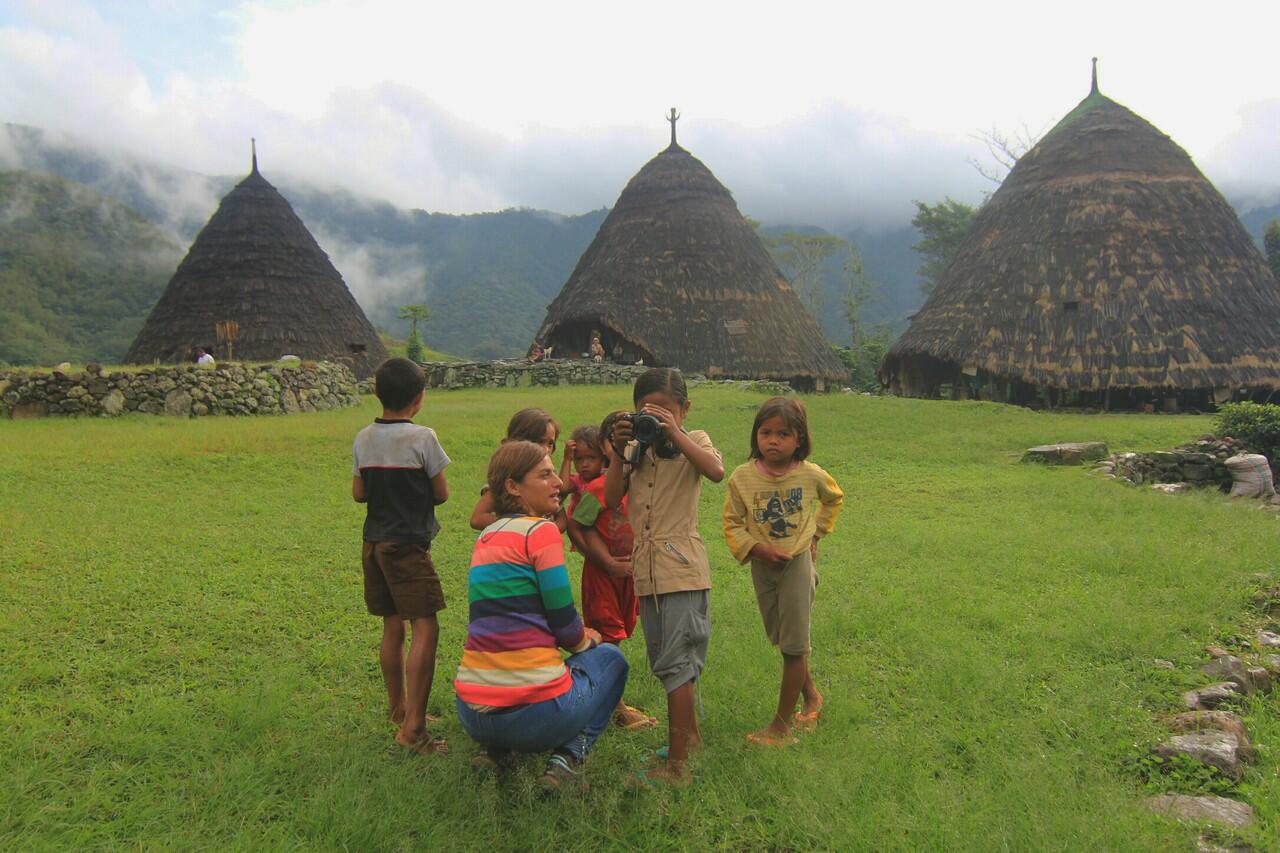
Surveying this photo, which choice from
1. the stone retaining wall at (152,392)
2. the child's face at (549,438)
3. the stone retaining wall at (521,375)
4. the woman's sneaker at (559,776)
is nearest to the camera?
the woman's sneaker at (559,776)

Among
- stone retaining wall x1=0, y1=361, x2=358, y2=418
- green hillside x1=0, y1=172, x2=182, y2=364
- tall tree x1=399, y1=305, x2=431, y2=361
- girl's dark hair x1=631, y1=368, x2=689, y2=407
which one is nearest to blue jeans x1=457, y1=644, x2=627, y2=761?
girl's dark hair x1=631, y1=368, x2=689, y2=407

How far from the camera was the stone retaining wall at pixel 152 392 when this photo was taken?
1104 centimetres

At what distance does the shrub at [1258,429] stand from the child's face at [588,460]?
973cm

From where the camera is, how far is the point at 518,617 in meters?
2.53

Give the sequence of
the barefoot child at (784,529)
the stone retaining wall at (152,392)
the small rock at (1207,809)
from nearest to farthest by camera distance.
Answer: the small rock at (1207,809)
the barefoot child at (784,529)
the stone retaining wall at (152,392)

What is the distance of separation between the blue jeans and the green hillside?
1099 inches

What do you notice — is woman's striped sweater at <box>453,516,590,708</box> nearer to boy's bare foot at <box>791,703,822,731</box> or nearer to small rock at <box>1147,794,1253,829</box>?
boy's bare foot at <box>791,703,822,731</box>

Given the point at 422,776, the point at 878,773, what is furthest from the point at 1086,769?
the point at 422,776

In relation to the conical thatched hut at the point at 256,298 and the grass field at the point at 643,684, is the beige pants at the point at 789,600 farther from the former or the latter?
the conical thatched hut at the point at 256,298

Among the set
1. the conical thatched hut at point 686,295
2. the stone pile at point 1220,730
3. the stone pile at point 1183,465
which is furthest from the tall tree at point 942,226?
the stone pile at point 1220,730

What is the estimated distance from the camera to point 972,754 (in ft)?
9.66

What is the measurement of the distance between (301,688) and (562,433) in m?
7.29

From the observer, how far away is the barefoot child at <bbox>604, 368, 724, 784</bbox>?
2775 mm

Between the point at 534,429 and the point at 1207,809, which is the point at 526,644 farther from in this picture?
the point at 1207,809
